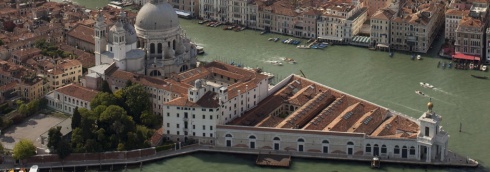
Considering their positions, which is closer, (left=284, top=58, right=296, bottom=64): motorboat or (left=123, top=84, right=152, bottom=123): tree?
(left=123, top=84, right=152, bottom=123): tree

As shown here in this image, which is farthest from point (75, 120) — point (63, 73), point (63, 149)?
point (63, 73)

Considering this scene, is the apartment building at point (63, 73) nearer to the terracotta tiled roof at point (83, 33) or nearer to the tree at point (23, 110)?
the tree at point (23, 110)

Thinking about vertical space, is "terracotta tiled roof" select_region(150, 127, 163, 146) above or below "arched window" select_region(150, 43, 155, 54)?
below

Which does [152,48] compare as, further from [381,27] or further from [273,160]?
[381,27]

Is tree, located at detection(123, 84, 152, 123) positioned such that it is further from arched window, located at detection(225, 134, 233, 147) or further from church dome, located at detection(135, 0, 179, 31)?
church dome, located at detection(135, 0, 179, 31)

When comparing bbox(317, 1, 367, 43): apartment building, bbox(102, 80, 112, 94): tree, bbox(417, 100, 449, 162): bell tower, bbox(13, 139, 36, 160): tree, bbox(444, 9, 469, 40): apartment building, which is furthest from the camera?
bbox(317, 1, 367, 43): apartment building

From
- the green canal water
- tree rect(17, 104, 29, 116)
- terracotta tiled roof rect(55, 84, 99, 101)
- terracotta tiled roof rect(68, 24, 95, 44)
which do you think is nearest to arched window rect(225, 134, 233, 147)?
the green canal water
